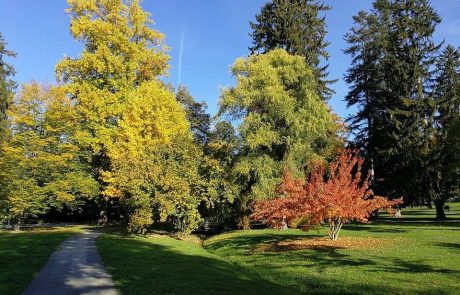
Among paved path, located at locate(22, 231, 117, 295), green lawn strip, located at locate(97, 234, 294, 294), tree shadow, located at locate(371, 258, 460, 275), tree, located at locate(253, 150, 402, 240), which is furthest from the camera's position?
tree, located at locate(253, 150, 402, 240)

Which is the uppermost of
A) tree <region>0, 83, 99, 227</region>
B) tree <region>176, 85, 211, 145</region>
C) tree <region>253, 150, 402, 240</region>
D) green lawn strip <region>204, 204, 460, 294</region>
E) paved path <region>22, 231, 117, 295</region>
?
tree <region>176, 85, 211, 145</region>

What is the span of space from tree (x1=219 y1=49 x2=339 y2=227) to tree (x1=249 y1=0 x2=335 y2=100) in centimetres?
589

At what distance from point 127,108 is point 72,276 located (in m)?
21.5

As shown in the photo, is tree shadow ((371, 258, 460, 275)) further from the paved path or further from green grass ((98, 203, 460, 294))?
the paved path

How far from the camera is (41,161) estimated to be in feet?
100

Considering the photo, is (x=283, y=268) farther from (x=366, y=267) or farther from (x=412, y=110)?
(x=412, y=110)

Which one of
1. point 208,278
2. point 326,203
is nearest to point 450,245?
point 326,203

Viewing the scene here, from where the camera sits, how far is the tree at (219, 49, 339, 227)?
1164 inches

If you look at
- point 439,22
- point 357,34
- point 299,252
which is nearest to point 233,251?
point 299,252

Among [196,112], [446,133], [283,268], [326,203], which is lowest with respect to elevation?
[283,268]

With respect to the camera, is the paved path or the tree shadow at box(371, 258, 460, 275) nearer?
the paved path

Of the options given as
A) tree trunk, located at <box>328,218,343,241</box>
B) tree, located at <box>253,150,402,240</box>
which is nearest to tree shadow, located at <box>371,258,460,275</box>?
tree, located at <box>253,150,402,240</box>

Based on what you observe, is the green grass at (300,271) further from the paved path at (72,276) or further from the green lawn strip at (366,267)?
the paved path at (72,276)

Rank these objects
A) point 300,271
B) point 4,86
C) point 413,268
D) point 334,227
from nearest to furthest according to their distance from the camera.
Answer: point 413,268 → point 300,271 → point 334,227 → point 4,86
